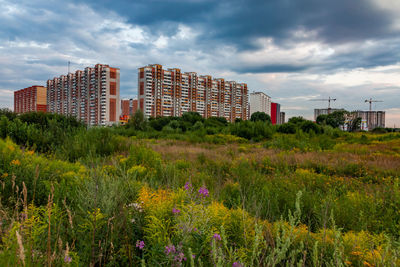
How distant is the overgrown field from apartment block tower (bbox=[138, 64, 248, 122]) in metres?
73.3

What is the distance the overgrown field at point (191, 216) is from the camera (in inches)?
60.7

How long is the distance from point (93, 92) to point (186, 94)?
1389 inches

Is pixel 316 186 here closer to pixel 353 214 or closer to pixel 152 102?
pixel 353 214

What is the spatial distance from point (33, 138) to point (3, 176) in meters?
4.76

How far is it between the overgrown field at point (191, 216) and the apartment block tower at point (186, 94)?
73.3m

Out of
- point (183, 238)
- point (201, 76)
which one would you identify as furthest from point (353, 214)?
point (201, 76)

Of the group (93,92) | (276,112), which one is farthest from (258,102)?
(93,92)

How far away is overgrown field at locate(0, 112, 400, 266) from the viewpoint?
154 cm

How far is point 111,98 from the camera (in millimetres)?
89500

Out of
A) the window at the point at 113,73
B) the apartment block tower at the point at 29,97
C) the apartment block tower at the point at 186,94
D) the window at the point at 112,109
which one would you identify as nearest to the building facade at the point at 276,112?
the apartment block tower at the point at 186,94

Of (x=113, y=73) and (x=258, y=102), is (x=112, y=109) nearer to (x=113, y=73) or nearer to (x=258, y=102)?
(x=113, y=73)

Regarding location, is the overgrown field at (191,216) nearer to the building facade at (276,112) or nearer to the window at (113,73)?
the window at (113,73)

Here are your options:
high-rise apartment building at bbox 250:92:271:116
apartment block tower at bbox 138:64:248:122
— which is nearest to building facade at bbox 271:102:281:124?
high-rise apartment building at bbox 250:92:271:116

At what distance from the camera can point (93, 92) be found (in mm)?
89250
